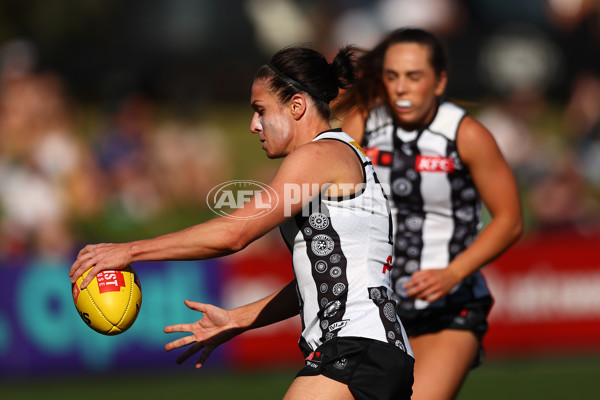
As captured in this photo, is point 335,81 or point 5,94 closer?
point 335,81

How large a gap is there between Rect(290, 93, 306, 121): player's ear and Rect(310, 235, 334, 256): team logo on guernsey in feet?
1.75

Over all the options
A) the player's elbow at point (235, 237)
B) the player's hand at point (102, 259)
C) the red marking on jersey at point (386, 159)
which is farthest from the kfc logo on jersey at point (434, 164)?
the player's hand at point (102, 259)

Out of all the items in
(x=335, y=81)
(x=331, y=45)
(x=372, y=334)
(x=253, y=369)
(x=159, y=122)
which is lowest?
(x=253, y=369)

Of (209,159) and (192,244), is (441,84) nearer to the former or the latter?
(192,244)

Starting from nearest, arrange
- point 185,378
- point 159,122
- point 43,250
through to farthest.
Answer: point 185,378 → point 43,250 → point 159,122

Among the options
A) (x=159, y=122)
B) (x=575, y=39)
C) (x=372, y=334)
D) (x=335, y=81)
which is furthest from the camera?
A: (x=575, y=39)

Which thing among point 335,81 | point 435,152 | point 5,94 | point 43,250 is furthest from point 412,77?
point 5,94

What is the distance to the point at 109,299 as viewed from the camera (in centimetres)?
377

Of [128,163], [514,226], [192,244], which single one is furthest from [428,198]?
[128,163]

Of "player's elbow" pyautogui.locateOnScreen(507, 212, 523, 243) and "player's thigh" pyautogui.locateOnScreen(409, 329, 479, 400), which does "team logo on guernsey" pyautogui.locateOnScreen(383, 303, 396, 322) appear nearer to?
"player's thigh" pyautogui.locateOnScreen(409, 329, 479, 400)

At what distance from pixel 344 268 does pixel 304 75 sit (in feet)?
2.73

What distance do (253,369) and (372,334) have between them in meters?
5.50

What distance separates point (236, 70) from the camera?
46.5 feet

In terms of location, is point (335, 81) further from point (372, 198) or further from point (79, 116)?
point (79, 116)
